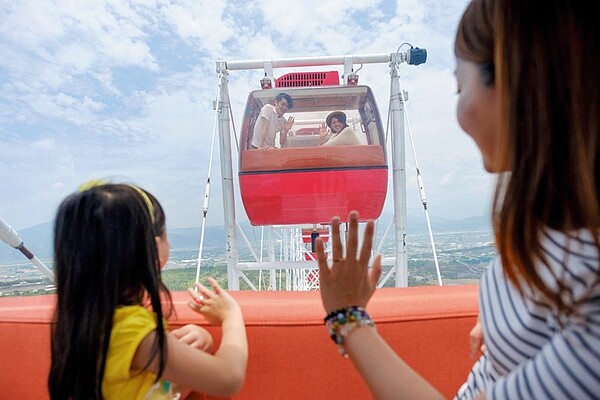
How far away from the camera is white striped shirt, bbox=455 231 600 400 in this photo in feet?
0.88

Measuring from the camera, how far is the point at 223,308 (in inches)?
27.2

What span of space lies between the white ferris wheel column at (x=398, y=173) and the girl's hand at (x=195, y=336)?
1.64 m

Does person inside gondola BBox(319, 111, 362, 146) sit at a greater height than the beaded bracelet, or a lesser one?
greater

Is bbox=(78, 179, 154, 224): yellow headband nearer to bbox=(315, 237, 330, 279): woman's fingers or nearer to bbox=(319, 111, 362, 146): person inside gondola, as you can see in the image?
bbox=(315, 237, 330, 279): woman's fingers

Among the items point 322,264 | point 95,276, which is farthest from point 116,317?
point 322,264

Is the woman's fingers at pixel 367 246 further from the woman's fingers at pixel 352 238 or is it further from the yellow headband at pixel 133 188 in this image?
the yellow headband at pixel 133 188

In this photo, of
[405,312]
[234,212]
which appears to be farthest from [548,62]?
[234,212]

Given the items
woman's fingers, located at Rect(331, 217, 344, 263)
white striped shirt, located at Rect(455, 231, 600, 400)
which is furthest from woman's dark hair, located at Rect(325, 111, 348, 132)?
white striped shirt, located at Rect(455, 231, 600, 400)

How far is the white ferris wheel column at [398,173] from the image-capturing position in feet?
7.19

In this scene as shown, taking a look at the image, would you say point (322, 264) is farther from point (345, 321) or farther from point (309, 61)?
point (309, 61)

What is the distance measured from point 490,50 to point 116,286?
1.82ft

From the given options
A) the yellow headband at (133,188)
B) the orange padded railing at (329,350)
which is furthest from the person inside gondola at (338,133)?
the yellow headband at (133,188)

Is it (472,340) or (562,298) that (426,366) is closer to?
(472,340)

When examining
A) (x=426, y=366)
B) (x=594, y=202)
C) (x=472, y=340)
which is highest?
(x=594, y=202)
